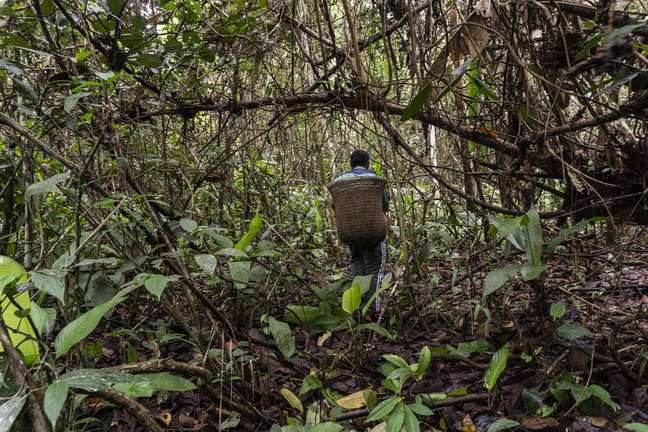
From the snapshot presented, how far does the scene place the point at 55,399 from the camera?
0.96 meters

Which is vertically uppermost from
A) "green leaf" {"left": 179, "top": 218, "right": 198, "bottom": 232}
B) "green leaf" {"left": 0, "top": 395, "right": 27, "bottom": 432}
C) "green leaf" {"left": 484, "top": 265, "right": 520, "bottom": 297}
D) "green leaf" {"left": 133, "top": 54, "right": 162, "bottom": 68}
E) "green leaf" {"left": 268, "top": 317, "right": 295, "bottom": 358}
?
"green leaf" {"left": 133, "top": 54, "right": 162, "bottom": 68}

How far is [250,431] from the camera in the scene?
6.24ft

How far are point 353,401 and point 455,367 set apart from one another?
60cm

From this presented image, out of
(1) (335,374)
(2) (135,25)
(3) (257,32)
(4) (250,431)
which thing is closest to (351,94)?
(3) (257,32)

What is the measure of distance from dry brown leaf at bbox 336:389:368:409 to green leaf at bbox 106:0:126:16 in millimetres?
2007

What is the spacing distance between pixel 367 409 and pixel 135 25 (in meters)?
2.12

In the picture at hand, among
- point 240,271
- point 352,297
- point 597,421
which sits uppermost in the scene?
point 240,271

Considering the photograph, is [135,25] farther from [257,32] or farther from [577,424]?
[577,424]

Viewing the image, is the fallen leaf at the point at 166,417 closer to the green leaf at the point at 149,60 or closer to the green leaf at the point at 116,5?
the green leaf at the point at 149,60

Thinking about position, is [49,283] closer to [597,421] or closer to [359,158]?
→ [597,421]

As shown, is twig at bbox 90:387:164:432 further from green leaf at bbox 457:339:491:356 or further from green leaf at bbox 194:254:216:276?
green leaf at bbox 457:339:491:356

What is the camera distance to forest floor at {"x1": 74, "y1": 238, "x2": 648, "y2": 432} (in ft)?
6.07

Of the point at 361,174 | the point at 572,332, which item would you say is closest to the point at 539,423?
the point at 572,332

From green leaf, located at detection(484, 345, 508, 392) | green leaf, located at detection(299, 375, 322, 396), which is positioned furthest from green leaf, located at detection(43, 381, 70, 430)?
green leaf, located at detection(484, 345, 508, 392)
